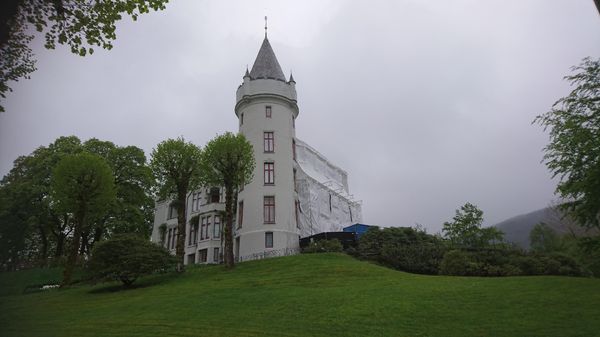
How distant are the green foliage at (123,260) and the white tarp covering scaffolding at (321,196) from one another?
731 inches

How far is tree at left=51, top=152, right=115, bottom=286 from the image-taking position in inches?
1238

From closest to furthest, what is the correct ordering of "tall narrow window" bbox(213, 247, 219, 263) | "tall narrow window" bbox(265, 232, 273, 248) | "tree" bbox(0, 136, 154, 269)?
1. "tall narrow window" bbox(265, 232, 273, 248)
2. "tree" bbox(0, 136, 154, 269)
3. "tall narrow window" bbox(213, 247, 219, 263)

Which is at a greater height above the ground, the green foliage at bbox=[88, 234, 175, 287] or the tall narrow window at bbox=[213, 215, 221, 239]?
the tall narrow window at bbox=[213, 215, 221, 239]

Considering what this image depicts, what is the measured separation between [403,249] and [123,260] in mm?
19723

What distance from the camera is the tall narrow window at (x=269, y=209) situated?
127ft

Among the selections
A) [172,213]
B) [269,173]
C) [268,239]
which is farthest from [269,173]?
[172,213]

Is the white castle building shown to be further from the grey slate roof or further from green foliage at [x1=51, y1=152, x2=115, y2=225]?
green foliage at [x1=51, y1=152, x2=115, y2=225]

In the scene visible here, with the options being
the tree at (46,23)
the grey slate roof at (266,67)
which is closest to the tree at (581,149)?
the tree at (46,23)

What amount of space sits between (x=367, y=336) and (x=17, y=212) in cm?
3974

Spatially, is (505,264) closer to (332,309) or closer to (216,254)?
(332,309)

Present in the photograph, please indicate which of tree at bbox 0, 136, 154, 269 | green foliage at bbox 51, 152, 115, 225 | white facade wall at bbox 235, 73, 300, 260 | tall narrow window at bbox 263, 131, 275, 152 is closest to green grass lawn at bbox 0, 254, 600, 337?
green foliage at bbox 51, 152, 115, 225

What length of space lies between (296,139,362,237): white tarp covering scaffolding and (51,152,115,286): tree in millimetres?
19275

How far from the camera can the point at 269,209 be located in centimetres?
3912

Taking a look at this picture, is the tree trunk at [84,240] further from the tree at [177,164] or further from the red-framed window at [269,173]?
the red-framed window at [269,173]
